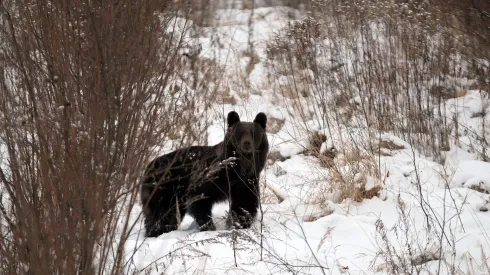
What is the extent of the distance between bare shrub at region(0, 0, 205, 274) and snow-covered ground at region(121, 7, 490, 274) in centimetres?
31

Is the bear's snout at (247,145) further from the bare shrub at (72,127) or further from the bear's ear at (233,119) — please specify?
the bare shrub at (72,127)

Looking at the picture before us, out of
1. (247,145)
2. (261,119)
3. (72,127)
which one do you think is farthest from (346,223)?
(72,127)

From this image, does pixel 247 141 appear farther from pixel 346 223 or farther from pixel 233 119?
pixel 346 223

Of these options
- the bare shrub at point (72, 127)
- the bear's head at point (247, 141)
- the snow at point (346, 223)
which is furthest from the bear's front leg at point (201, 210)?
the bare shrub at point (72, 127)

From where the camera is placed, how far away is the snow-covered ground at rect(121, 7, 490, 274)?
11.8ft

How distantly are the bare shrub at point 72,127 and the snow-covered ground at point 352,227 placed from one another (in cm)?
31

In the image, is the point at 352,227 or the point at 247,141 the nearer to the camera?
the point at 352,227

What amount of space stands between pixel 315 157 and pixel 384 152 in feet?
2.75

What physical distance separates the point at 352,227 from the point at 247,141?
4.39 ft

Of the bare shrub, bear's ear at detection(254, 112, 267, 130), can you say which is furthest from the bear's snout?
the bare shrub

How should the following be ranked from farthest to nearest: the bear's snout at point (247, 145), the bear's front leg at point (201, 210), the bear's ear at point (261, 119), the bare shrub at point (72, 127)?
the bear's ear at point (261, 119) < the bear's front leg at point (201, 210) < the bear's snout at point (247, 145) < the bare shrub at point (72, 127)

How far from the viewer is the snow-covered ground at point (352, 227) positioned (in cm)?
359

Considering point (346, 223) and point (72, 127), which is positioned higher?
point (72, 127)

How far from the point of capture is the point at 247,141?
18.0 feet
